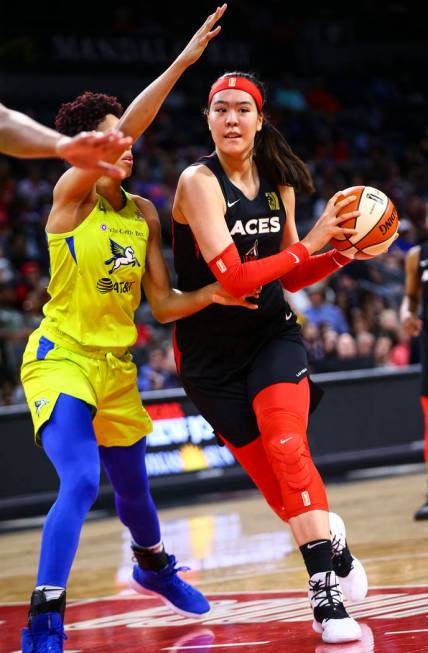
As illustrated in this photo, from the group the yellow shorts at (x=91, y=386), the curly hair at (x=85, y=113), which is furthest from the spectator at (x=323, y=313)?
the curly hair at (x=85, y=113)

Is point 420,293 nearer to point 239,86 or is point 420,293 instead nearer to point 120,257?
point 239,86

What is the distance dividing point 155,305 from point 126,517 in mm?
959

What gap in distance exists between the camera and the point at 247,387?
4.54 meters

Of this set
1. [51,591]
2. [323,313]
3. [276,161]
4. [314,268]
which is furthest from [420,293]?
[323,313]

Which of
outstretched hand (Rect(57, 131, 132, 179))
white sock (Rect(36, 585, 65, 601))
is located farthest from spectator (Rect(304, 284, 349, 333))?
outstretched hand (Rect(57, 131, 132, 179))

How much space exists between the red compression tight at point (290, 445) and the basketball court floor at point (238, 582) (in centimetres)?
54

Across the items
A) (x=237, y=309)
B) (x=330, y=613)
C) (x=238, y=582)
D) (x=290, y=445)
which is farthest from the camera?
(x=238, y=582)

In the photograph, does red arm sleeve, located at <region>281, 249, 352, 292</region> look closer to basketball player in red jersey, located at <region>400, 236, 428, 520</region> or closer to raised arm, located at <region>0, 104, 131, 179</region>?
raised arm, located at <region>0, 104, 131, 179</region>

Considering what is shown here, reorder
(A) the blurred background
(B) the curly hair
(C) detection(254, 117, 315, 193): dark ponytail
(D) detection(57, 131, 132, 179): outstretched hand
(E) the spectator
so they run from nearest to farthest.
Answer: (D) detection(57, 131, 132, 179): outstretched hand, (B) the curly hair, (C) detection(254, 117, 315, 193): dark ponytail, (A) the blurred background, (E) the spectator

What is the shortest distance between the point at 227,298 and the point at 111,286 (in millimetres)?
482

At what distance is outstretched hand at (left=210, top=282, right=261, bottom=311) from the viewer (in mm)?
4336

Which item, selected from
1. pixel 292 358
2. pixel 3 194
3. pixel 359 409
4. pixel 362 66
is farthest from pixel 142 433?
pixel 362 66

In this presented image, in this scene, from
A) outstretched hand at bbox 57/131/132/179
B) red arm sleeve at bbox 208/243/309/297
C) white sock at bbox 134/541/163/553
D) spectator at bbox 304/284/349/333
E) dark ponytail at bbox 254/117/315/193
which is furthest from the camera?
spectator at bbox 304/284/349/333

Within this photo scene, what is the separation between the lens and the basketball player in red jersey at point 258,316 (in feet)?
13.9
